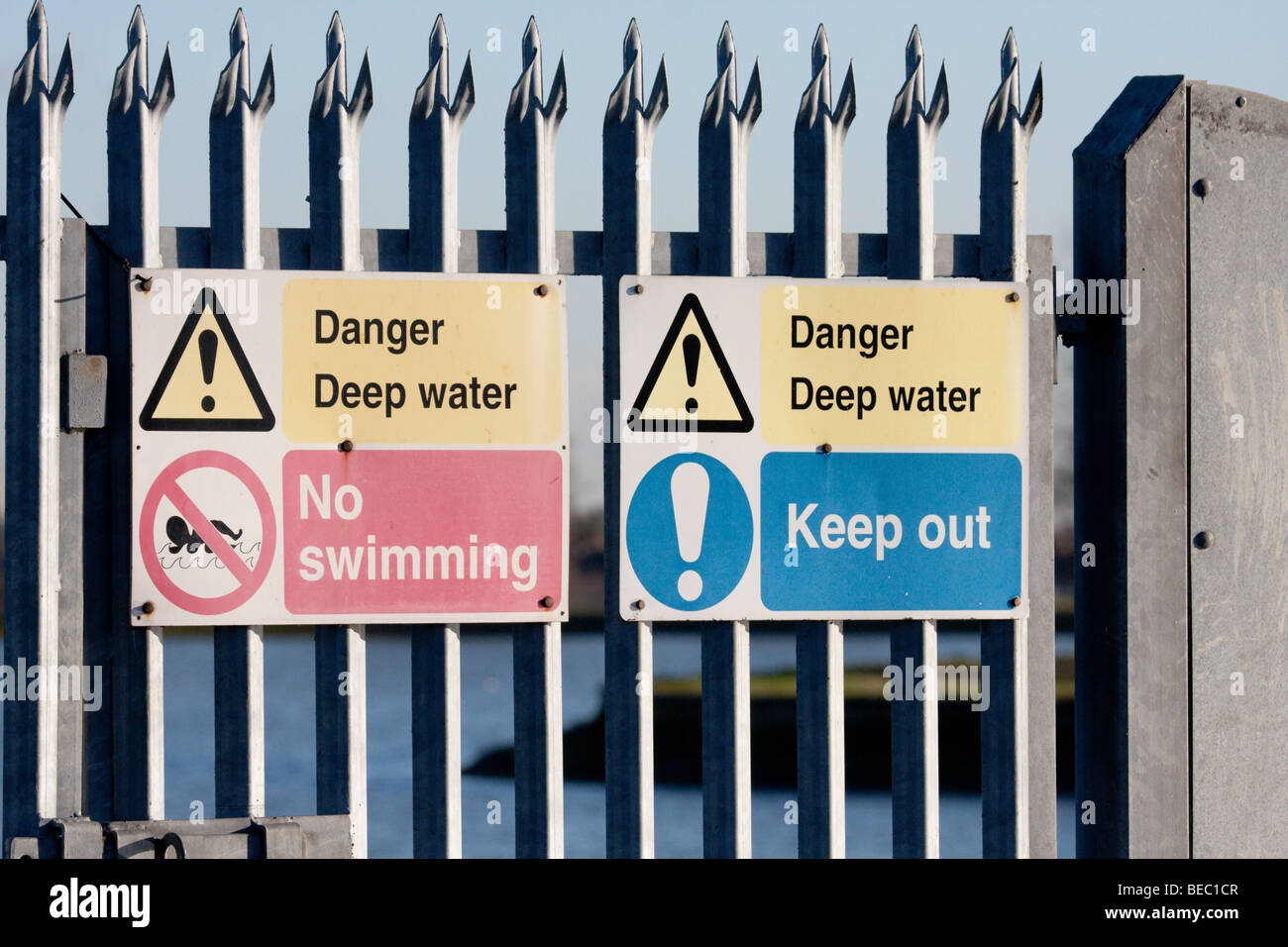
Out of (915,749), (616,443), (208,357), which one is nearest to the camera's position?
(208,357)

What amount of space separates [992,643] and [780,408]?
2.72 ft

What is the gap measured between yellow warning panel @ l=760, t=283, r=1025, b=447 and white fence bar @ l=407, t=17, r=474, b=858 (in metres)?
0.79

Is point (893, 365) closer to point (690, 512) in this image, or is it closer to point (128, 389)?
point (690, 512)

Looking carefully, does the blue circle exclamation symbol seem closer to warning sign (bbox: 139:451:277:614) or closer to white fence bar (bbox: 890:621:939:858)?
white fence bar (bbox: 890:621:939:858)

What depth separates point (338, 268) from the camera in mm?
2783

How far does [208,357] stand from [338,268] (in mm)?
Result: 357

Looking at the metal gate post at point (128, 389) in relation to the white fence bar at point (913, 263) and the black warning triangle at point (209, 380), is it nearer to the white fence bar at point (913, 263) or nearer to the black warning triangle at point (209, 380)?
the black warning triangle at point (209, 380)

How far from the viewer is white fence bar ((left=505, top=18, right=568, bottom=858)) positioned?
282 centimetres

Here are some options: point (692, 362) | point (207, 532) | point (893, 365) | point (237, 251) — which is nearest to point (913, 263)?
point (893, 365)

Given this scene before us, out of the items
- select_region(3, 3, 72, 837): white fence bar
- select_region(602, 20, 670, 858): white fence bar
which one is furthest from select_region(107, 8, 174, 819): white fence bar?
select_region(602, 20, 670, 858): white fence bar

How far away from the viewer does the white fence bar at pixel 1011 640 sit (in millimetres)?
3018

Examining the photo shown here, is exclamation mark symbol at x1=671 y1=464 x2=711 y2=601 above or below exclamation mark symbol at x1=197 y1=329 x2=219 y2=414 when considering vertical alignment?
below

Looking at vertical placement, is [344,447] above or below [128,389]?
Result: below
